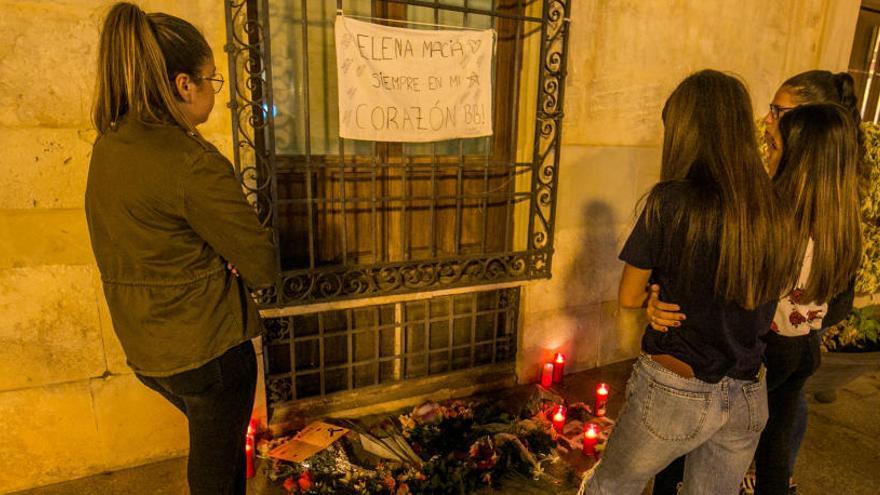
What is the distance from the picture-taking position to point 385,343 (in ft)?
12.5

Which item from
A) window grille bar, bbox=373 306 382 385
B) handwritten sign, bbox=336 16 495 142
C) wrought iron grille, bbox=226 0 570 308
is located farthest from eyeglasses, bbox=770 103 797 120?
window grille bar, bbox=373 306 382 385

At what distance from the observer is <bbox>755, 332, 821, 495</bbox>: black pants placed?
2.13 m

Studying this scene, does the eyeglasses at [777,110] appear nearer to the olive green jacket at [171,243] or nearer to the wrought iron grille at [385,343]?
the wrought iron grille at [385,343]

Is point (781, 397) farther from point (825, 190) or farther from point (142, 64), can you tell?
point (142, 64)

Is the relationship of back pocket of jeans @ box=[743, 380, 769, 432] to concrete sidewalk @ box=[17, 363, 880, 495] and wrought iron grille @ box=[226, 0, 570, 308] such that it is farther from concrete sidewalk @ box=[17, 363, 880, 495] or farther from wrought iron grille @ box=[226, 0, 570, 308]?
wrought iron grille @ box=[226, 0, 570, 308]

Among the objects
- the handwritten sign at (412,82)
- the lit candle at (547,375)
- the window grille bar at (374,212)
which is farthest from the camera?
the lit candle at (547,375)

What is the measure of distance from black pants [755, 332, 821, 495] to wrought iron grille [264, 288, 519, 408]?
2.06 meters

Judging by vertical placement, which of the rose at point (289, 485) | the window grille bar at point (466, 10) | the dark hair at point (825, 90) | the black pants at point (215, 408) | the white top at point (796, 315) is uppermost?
the window grille bar at point (466, 10)

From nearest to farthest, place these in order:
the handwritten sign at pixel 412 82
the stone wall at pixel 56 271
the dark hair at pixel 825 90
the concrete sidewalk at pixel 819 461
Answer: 1. the stone wall at pixel 56 271
2. the dark hair at pixel 825 90
3. the concrete sidewalk at pixel 819 461
4. the handwritten sign at pixel 412 82

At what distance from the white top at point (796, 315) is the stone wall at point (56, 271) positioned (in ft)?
9.24

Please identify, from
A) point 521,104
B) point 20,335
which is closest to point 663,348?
point 521,104

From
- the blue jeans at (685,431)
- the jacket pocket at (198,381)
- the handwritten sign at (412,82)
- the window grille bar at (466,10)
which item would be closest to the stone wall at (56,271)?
the handwritten sign at (412,82)

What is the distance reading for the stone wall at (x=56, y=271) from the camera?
8.07 feet

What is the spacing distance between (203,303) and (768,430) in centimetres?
239
